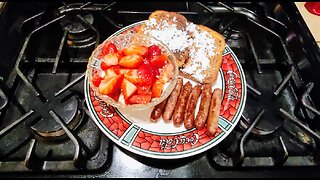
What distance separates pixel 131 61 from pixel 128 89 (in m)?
0.10

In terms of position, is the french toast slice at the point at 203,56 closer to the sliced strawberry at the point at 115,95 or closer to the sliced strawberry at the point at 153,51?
the sliced strawberry at the point at 153,51

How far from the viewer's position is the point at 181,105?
3.48 feet

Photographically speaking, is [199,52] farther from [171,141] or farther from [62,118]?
[62,118]

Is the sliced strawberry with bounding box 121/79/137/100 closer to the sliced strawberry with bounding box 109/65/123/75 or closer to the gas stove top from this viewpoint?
the sliced strawberry with bounding box 109/65/123/75

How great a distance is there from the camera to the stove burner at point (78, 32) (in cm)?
136

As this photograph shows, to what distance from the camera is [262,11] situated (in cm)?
148

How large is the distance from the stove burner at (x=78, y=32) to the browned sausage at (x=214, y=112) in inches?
24.0

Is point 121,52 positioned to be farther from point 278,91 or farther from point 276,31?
point 276,31

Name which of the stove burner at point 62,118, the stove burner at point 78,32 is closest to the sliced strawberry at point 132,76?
the stove burner at point 62,118

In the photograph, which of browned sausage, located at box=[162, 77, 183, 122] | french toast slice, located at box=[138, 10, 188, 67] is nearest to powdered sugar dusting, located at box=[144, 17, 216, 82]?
french toast slice, located at box=[138, 10, 188, 67]

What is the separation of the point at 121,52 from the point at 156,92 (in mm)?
205

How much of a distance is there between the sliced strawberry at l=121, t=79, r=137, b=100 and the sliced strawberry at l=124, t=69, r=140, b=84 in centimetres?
1

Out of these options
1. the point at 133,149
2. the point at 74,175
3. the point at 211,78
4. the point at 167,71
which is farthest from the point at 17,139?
the point at 211,78

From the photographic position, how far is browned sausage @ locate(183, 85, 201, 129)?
40.8 inches
